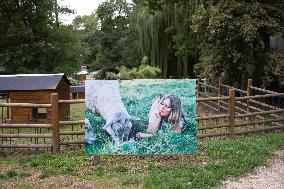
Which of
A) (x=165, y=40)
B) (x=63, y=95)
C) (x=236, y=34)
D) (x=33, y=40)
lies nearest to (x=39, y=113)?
(x=63, y=95)

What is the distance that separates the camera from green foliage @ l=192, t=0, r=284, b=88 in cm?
1670

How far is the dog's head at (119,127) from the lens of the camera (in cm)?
922

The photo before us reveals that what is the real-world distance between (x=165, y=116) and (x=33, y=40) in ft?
73.1

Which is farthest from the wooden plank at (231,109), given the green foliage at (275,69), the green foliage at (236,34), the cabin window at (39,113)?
the cabin window at (39,113)

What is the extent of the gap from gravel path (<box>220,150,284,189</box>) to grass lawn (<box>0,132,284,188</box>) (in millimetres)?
179

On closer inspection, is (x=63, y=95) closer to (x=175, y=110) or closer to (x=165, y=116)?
(x=165, y=116)

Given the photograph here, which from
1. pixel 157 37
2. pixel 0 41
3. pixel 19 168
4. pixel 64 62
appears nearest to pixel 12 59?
pixel 0 41

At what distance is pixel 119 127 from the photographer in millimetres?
9258

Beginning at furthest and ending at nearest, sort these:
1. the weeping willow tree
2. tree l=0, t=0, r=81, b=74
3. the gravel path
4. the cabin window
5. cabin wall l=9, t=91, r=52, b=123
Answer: the weeping willow tree → tree l=0, t=0, r=81, b=74 → cabin wall l=9, t=91, r=52, b=123 → the cabin window → the gravel path

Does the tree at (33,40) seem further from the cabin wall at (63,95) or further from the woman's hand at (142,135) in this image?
the woman's hand at (142,135)

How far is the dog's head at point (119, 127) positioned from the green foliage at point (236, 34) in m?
8.50

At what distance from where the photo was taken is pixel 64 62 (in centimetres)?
3075

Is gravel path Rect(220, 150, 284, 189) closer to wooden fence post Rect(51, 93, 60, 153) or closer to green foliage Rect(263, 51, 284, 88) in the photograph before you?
wooden fence post Rect(51, 93, 60, 153)

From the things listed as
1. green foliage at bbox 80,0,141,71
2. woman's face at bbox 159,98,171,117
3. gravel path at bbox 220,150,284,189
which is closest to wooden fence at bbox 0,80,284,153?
woman's face at bbox 159,98,171,117
